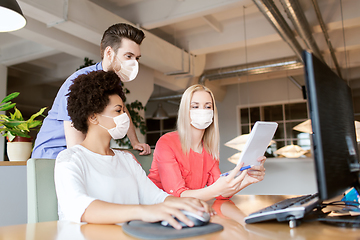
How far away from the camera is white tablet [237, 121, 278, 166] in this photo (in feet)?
3.82

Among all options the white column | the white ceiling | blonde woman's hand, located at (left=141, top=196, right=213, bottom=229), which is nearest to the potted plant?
the white ceiling

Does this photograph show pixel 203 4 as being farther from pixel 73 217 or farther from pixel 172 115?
pixel 172 115

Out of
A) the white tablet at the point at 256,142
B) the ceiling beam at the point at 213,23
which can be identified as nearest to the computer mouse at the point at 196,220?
the white tablet at the point at 256,142

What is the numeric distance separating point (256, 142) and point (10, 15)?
7.81ft

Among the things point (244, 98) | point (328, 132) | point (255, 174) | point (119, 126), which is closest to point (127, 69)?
point (119, 126)

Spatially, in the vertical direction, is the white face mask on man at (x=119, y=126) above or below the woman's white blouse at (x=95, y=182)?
above

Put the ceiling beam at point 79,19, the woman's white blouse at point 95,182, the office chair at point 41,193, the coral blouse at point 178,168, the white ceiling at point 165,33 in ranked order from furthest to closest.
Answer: the white ceiling at point 165,33 → the ceiling beam at point 79,19 → the coral blouse at point 178,168 → the office chair at point 41,193 → the woman's white blouse at point 95,182

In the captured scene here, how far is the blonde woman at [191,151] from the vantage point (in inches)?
66.1

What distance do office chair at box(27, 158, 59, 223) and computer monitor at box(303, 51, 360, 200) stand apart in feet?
3.02

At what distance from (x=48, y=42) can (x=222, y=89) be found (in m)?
6.41

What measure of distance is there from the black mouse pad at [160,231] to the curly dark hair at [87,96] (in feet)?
1.91

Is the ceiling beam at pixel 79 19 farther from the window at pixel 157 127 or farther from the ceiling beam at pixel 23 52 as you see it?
the window at pixel 157 127

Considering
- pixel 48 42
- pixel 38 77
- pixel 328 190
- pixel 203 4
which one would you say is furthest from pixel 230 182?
pixel 38 77

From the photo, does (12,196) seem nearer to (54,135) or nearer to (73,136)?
(54,135)
